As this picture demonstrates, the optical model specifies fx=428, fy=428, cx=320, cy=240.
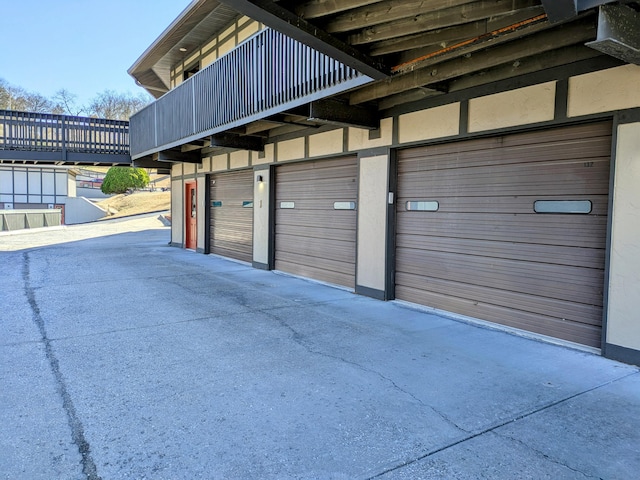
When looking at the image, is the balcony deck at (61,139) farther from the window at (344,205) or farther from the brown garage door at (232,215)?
the window at (344,205)

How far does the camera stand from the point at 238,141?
9.59 metres

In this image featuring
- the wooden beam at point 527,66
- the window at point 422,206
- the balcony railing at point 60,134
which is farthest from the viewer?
the balcony railing at point 60,134

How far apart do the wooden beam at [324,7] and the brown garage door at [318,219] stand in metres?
3.87

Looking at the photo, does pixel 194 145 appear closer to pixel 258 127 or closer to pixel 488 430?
pixel 258 127

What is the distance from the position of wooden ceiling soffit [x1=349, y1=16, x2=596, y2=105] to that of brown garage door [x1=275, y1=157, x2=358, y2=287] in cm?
202

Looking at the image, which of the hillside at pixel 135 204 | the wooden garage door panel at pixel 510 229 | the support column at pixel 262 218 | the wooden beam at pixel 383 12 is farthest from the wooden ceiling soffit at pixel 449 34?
the hillside at pixel 135 204

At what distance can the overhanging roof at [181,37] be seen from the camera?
10.0 metres

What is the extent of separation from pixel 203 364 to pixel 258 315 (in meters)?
1.89

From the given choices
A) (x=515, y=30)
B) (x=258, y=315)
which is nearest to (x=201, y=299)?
(x=258, y=315)

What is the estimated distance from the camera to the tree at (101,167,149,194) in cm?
3569

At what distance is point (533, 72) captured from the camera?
15.8ft

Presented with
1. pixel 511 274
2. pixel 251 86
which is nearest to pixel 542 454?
pixel 511 274

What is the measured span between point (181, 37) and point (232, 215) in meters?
5.19

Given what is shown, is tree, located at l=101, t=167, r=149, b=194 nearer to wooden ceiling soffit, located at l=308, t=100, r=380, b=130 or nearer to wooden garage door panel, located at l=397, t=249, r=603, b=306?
wooden ceiling soffit, located at l=308, t=100, r=380, b=130
